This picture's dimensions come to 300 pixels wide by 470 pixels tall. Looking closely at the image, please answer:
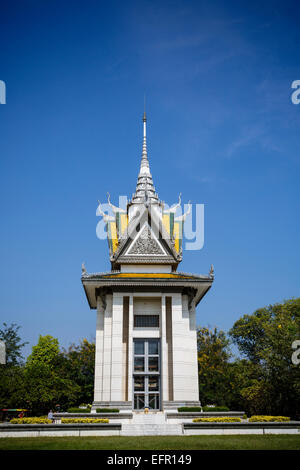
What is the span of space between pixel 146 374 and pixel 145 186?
57.2ft

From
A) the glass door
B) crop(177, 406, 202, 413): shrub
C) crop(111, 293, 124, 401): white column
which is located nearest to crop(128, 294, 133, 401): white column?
crop(111, 293, 124, 401): white column

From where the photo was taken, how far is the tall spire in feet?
124

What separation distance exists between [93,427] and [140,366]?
11.0 metres

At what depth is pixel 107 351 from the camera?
2903 centimetres

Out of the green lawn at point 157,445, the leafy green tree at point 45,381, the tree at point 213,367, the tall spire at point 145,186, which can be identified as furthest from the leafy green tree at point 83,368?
the green lawn at point 157,445

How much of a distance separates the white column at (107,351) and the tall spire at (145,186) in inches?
411

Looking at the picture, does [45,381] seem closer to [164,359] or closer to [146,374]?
[146,374]

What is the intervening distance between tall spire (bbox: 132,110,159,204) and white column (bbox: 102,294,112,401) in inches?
411

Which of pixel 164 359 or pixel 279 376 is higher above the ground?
pixel 164 359

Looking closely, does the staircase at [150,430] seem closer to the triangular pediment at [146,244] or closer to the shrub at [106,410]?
the shrub at [106,410]

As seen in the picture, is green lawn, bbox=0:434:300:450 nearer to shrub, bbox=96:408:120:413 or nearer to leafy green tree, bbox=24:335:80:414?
shrub, bbox=96:408:120:413

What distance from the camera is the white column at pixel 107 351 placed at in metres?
27.9

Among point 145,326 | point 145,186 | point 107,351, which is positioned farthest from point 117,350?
point 145,186
